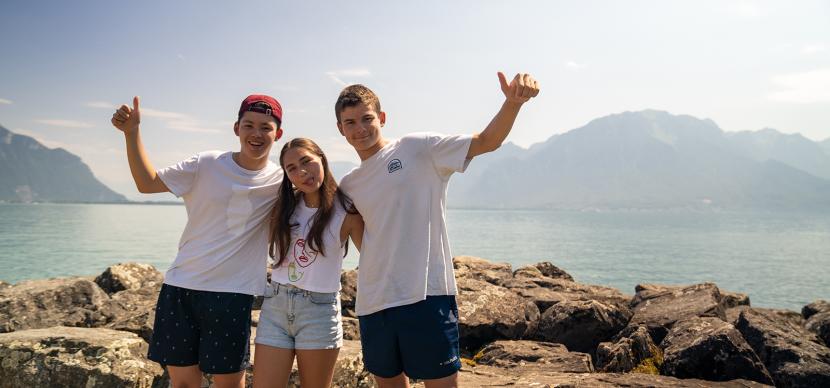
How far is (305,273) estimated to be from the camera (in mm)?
3975

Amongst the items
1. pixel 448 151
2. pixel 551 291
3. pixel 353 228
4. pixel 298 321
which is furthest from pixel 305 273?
pixel 551 291

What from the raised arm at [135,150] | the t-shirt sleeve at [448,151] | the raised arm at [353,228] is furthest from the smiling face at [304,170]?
the raised arm at [135,150]

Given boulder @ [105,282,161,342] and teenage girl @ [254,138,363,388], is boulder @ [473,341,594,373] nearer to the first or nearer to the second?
teenage girl @ [254,138,363,388]

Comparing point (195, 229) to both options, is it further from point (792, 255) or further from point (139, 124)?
point (792, 255)

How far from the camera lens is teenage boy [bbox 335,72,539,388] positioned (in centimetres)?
374

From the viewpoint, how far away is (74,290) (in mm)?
9094

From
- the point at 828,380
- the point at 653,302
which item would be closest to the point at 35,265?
the point at 653,302

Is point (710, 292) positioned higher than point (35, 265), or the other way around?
point (710, 292)

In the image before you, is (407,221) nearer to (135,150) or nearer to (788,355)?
(135,150)

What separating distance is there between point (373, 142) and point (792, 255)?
72.8 metres

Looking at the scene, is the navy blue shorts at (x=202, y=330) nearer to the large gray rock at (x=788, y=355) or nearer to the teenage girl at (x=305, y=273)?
the teenage girl at (x=305, y=273)

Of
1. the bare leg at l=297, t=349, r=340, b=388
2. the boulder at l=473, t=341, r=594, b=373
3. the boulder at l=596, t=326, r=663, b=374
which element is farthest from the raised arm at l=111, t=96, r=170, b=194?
the boulder at l=596, t=326, r=663, b=374

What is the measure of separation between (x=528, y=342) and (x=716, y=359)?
230 cm

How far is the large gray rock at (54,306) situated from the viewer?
8.37 meters
